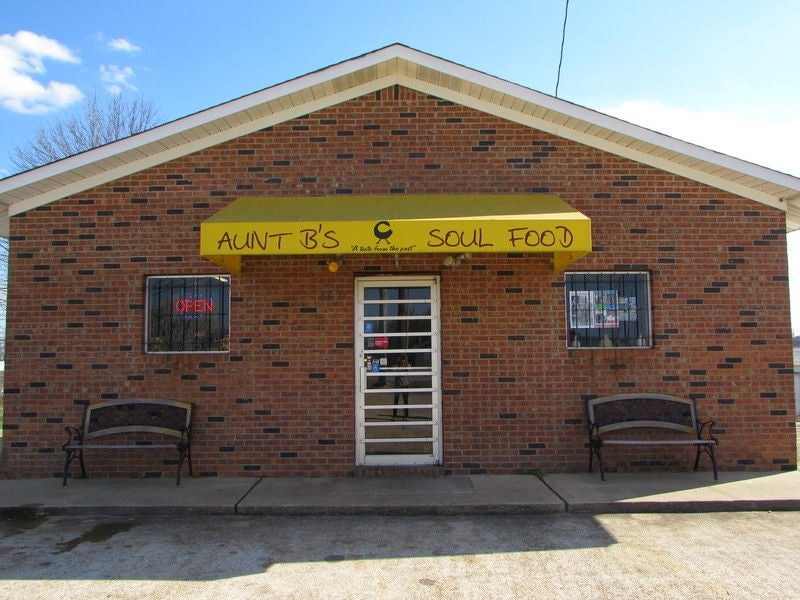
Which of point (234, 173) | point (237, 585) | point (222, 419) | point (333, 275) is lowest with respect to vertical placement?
point (237, 585)

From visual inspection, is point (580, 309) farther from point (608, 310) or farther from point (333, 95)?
point (333, 95)

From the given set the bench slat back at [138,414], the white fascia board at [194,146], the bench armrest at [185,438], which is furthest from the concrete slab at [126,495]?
the white fascia board at [194,146]

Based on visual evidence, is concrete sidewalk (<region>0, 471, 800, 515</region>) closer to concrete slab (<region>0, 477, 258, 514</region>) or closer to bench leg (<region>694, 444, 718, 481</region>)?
concrete slab (<region>0, 477, 258, 514</region>)

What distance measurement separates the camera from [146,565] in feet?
16.2

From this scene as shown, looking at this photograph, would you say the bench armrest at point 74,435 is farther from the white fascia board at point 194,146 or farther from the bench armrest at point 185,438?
the white fascia board at point 194,146

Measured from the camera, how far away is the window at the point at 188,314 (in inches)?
305

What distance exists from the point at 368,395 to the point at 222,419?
5.81 feet

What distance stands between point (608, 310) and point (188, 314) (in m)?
5.19

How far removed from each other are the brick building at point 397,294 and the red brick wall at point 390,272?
0.03m

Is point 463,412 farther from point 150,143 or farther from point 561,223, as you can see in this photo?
point 150,143

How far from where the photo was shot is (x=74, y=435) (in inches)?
296

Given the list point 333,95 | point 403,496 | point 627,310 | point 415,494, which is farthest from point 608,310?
point 333,95

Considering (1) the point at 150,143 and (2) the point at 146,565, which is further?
(1) the point at 150,143

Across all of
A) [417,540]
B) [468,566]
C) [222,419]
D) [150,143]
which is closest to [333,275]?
[222,419]
